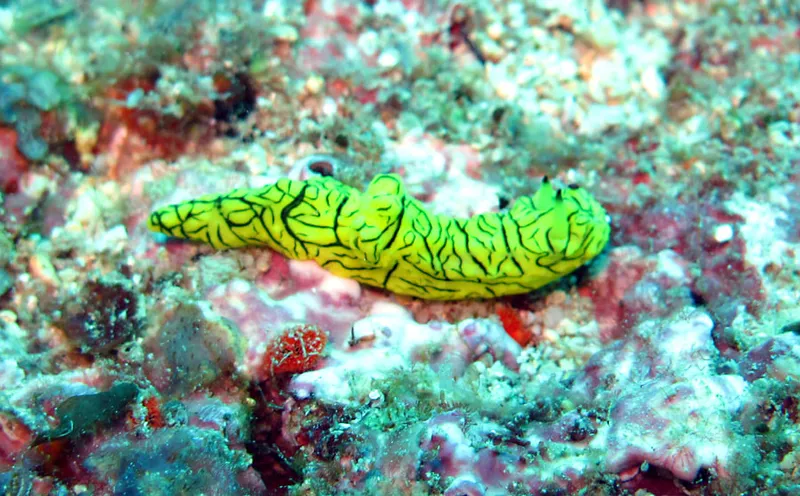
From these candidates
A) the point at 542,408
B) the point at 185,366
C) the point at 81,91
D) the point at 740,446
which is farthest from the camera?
the point at 81,91

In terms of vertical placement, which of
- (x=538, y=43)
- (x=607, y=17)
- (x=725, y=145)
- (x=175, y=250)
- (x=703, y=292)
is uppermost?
(x=607, y=17)

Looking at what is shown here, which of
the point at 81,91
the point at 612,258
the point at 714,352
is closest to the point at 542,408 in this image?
the point at 714,352

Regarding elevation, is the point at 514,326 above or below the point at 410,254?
below

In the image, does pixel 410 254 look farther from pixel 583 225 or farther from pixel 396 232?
pixel 583 225

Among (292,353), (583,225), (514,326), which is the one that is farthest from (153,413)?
(583,225)

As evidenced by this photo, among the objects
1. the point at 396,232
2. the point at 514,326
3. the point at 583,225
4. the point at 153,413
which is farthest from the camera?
the point at 514,326

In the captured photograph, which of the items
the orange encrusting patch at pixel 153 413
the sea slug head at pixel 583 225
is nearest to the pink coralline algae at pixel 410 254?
the orange encrusting patch at pixel 153 413

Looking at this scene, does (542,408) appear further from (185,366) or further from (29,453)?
(29,453)

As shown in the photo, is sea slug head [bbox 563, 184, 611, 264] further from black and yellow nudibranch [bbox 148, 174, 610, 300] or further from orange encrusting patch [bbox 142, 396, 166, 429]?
orange encrusting patch [bbox 142, 396, 166, 429]
